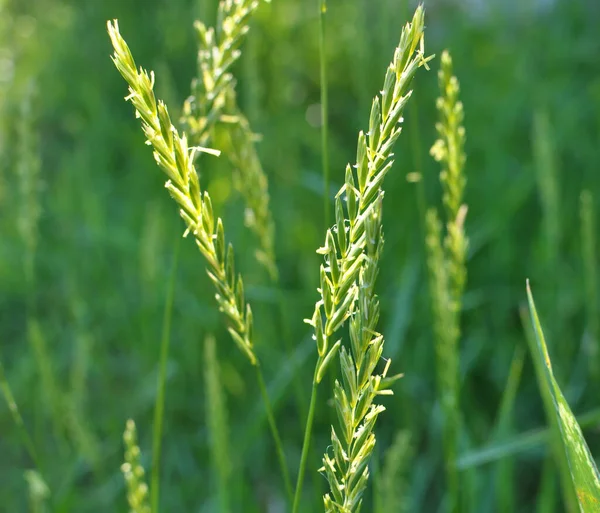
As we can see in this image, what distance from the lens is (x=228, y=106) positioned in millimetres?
1142

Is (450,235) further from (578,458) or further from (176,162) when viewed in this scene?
(176,162)

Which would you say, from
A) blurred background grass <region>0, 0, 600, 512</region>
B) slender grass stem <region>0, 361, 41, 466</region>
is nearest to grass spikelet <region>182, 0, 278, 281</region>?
blurred background grass <region>0, 0, 600, 512</region>

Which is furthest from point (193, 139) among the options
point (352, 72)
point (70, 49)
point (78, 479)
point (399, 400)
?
point (70, 49)

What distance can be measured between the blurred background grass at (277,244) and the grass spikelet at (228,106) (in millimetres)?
137

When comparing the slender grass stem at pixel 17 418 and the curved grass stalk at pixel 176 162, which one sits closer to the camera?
the curved grass stalk at pixel 176 162

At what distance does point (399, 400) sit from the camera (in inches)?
81.8

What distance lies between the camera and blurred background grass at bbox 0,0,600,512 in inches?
74.9

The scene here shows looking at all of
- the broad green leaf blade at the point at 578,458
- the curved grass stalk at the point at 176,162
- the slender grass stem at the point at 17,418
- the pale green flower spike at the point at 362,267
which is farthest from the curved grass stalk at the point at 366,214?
the slender grass stem at the point at 17,418

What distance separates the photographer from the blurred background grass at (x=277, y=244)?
1.90m

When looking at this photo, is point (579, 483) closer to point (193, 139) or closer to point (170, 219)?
point (193, 139)

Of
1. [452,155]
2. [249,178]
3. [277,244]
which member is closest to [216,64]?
[249,178]

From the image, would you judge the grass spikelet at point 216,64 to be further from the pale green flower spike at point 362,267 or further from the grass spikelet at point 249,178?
the pale green flower spike at point 362,267

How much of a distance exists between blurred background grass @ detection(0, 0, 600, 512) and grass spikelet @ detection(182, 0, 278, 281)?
0.14m

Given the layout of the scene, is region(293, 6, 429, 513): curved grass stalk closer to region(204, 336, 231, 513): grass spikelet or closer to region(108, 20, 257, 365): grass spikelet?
region(108, 20, 257, 365): grass spikelet
